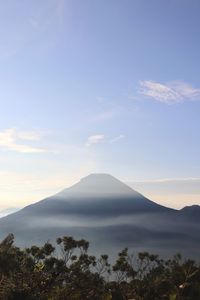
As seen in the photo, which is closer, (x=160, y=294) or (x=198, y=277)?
(x=160, y=294)

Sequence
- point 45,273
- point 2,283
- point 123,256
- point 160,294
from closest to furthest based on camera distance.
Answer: point 2,283
point 160,294
point 45,273
point 123,256

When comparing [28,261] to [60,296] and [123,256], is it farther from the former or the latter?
[123,256]

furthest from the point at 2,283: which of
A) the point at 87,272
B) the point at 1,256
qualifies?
the point at 87,272

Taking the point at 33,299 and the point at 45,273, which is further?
the point at 45,273

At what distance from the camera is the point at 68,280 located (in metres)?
52.4

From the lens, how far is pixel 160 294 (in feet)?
129

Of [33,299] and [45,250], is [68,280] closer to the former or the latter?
[45,250]

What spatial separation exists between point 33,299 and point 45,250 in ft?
69.7

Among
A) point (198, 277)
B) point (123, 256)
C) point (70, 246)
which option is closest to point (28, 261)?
point (70, 246)

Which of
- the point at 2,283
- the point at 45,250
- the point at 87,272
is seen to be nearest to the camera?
the point at 2,283

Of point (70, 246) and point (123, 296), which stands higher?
point (70, 246)

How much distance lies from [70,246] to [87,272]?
353 inches

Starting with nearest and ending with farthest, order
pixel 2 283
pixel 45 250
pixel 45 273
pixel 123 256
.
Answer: pixel 2 283 → pixel 45 273 → pixel 45 250 → pixel 123 256

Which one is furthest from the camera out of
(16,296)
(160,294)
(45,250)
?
(45,250)
